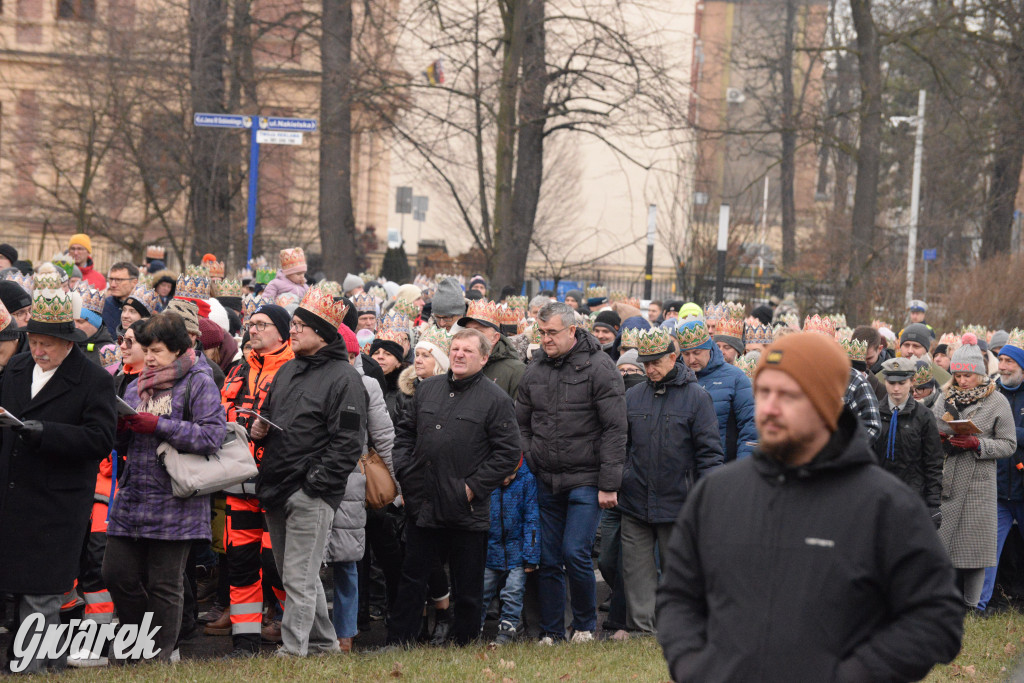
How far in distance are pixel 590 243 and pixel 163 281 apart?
117ft

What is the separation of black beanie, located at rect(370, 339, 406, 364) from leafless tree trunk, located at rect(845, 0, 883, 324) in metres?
16.0

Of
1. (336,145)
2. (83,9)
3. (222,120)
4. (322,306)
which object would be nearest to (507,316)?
(322,306)

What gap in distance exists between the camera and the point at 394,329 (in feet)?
30.9

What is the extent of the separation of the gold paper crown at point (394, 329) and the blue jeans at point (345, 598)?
7.44 feet

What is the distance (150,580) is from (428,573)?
5.84ft

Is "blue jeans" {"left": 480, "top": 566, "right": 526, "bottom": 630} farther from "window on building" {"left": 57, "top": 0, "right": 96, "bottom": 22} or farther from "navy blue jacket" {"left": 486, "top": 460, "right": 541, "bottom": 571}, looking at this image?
"window on building" {"left": 57, "top": 0, "right": 96, "bottom": 22}

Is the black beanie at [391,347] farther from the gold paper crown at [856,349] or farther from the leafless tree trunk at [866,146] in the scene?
the leafless tree trunk at [866,146]

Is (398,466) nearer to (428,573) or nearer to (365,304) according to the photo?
(428,573)

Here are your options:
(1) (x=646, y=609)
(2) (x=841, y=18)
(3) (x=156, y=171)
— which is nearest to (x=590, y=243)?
(2) (x=841, y=18)

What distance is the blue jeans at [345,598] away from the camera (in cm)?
739

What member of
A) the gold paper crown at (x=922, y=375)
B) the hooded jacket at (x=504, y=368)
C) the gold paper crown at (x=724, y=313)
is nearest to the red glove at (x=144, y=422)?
the hooded jacket at (x=504, y=368)

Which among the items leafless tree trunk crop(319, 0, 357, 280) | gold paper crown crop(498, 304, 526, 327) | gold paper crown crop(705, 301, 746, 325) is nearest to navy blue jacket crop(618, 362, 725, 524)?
gold paper crown crop(498, 304, 526, 327)

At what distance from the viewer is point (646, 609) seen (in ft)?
26.9

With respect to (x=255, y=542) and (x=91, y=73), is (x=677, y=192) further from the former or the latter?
(x=255, y=542)
